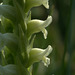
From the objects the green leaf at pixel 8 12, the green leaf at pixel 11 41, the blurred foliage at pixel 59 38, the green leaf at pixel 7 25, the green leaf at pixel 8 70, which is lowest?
the blurred foliage at pixel 59 38

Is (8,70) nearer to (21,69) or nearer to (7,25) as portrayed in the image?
(21,69)

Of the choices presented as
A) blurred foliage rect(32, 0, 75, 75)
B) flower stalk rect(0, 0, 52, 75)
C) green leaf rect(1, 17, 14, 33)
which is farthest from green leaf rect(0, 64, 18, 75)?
blurred foliage rect(32, 0, 75, 75)

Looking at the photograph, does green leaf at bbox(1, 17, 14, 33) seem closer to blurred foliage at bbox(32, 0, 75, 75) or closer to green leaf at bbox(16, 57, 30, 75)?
green leaf at bbox(16, 57, 30, 75)

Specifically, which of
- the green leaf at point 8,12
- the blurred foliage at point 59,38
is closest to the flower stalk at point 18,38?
the green leaf at point 8,12

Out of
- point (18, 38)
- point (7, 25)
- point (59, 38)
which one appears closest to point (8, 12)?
point (7, 25)

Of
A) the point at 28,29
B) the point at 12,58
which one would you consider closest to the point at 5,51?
the point at 12,58

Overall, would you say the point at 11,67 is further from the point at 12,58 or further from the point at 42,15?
the point at 42,15

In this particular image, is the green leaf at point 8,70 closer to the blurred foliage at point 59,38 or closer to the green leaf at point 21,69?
the green leaf at point 21,69
